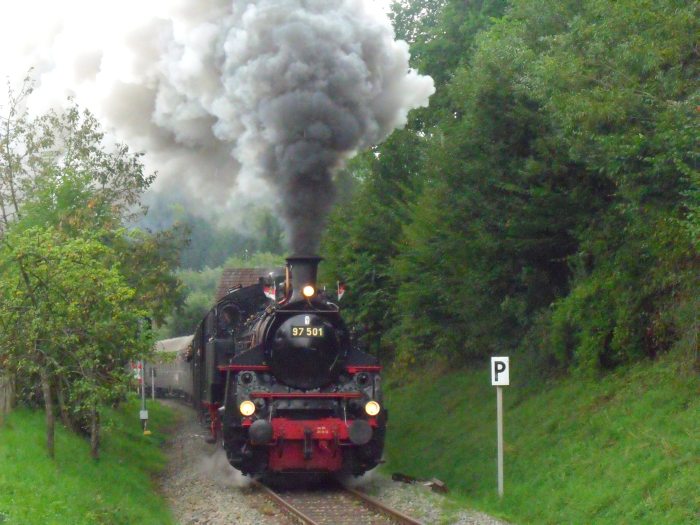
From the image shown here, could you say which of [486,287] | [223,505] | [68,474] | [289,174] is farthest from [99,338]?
[486,287]

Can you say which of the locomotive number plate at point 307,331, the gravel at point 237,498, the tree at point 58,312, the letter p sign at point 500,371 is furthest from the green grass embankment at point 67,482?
the letter p sign at point 500,371

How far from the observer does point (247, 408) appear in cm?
1339

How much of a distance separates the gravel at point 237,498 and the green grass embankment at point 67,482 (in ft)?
1.31

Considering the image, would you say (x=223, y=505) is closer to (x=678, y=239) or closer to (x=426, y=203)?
(x=678, y=239)

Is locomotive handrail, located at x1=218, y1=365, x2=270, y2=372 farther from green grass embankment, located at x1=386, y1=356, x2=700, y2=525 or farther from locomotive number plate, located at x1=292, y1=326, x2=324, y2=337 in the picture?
green grass embankment, located at x1=386, y1=356, x2=700, y2=525

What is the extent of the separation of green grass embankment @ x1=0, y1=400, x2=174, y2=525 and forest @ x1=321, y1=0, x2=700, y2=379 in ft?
23.2

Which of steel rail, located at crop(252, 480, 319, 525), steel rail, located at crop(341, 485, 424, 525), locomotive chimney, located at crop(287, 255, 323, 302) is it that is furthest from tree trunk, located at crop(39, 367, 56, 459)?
steel rail, located at crop(341, 485, 424, 525)

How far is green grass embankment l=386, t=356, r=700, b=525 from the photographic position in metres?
10.2

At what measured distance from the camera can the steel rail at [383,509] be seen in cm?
1107

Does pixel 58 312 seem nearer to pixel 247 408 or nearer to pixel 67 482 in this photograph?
pixel 67 482

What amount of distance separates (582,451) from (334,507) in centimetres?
350

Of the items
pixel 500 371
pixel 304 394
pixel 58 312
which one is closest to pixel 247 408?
pixel 304 394

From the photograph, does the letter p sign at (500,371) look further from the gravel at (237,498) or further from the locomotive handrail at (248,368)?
the locomotive handrail at (248,368)

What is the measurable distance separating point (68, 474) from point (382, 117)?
7.58 meters
